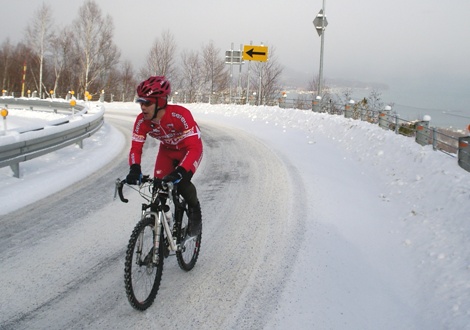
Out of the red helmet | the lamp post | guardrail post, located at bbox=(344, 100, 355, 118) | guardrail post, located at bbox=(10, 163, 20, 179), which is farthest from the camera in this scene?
the lamp post

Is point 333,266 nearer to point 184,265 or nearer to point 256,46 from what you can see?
point 184,265

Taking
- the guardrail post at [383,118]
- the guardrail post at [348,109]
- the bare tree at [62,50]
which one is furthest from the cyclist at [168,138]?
the bare tree at [62,50]

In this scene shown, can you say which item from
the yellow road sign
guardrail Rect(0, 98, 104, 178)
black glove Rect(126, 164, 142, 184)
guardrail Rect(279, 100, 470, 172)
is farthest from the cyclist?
the yellow road sign

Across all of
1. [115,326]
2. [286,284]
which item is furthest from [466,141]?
[115,326]

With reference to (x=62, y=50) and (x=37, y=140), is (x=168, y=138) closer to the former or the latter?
(x=37, y=140)

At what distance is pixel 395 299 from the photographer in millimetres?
4398

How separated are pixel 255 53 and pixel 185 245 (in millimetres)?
31991

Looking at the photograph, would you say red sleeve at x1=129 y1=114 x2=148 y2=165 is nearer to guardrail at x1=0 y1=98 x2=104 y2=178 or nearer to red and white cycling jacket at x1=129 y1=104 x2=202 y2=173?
red and white cycling jacket at x1=129 y1=104 x2=202 y2=173

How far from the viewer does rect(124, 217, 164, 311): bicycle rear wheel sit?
3547 millimetres

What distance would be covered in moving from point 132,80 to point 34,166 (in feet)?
327

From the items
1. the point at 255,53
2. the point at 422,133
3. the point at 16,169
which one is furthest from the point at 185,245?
the point at 255,53

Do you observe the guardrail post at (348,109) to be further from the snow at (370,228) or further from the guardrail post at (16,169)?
the guardrail post at (16,169)

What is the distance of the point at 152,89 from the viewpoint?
3.86 metres

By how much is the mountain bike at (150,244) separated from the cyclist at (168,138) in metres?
0.17
